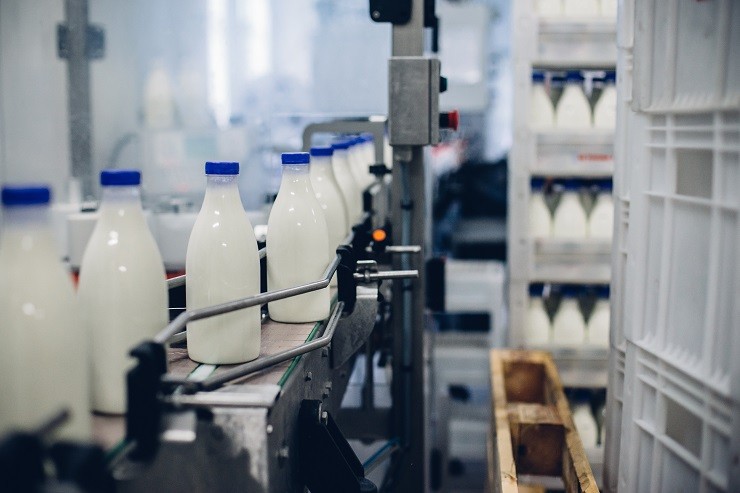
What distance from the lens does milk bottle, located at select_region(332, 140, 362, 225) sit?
6.65ft

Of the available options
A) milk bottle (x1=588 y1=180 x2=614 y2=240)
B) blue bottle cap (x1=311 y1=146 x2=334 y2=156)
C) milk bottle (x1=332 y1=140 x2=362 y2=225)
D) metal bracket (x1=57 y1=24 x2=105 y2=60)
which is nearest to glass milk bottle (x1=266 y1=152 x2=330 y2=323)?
blue bottle cap (x1=311 y1=146 x2=334 y2=156)

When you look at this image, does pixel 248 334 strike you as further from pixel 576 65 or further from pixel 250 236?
pixel 576 65

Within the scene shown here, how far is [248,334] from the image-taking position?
3.76 feet

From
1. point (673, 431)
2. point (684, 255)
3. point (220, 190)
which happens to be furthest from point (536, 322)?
point (220, 190)

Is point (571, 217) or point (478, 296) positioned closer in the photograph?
point (571, 217)

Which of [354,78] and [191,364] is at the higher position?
[354,78]

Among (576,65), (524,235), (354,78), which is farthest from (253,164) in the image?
(576,65)

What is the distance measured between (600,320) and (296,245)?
2.10m

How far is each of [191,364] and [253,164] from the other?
2.04m

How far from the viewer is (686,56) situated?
1.14 meters

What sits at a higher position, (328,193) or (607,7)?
(607,7)

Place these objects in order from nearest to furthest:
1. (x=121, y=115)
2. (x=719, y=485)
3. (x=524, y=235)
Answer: (x=719, y=485) < (x=121, y=115) < (x=524, y=235)

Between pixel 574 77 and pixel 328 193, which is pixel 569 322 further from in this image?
pixel 328 193

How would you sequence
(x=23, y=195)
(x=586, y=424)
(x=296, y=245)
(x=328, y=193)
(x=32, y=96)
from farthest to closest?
(x=586, y=424)
(x=32, y=96)
(x=328, y=193)
(x=296, y=245)
(x=23, y=195)
